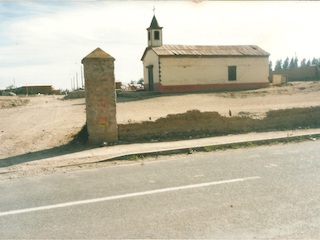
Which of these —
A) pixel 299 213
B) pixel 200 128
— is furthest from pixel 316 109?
pixel 299 213

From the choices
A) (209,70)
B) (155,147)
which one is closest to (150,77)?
(209,70)

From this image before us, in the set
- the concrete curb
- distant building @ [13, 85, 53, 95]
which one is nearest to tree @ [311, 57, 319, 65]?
distant building @ [13, 85, 53, 95]

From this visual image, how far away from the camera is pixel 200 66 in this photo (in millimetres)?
31219

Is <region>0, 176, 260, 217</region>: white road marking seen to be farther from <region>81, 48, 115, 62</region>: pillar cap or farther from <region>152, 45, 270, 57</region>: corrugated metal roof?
<region>152, 45, 270, 57</region>: corrugated metal roof

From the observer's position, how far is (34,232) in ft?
13.1

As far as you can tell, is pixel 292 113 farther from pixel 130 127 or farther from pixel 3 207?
pixel 3 207

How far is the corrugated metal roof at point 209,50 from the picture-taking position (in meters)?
30.5

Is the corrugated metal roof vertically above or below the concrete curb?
above

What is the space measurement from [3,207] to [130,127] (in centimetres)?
540

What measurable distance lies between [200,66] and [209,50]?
243 centimetres

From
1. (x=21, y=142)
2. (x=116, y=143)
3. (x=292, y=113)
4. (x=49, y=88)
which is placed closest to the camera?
(x=116, y=143)

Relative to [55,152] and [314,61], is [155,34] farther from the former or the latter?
[314,61]

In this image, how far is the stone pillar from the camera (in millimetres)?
9273

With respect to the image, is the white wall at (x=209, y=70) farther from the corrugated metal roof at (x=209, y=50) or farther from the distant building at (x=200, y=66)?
the corrugated metal roof at (x=209, y=50)
